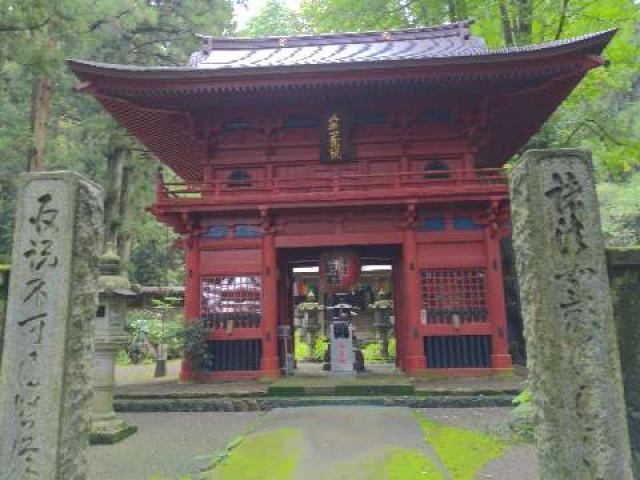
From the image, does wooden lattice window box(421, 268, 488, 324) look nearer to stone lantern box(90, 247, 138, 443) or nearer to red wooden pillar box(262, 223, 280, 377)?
red wooden pillar box(262, 223, 280, 377)

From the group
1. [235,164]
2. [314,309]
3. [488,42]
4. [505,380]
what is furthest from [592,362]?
[314,309]

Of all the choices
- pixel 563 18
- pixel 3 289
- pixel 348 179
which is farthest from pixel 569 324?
pixel 563 18

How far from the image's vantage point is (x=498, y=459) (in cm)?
536

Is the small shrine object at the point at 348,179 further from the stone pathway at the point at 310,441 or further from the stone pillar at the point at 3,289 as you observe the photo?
the stone pillar at the point at 3,289

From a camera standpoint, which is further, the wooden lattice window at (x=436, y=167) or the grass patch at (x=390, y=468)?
the wooden lattice window at (x=436, y=167)

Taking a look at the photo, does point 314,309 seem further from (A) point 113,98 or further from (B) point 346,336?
(A) point 113,98

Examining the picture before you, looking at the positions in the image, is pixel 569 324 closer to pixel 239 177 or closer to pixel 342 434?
pixel 342 434

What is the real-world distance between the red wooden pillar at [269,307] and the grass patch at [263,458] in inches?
172

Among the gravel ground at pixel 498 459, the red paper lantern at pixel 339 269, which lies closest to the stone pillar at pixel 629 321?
the gravel ground at pixel 498 459

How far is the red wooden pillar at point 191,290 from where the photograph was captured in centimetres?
1066

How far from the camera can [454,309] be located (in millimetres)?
10773

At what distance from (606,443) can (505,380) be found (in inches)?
279

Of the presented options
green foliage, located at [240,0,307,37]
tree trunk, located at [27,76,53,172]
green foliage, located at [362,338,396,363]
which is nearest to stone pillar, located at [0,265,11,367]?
tree trunk, located at [27,76,53,172]

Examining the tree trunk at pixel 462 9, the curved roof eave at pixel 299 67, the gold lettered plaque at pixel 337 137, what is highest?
the tree trunk at pixel 462 9
